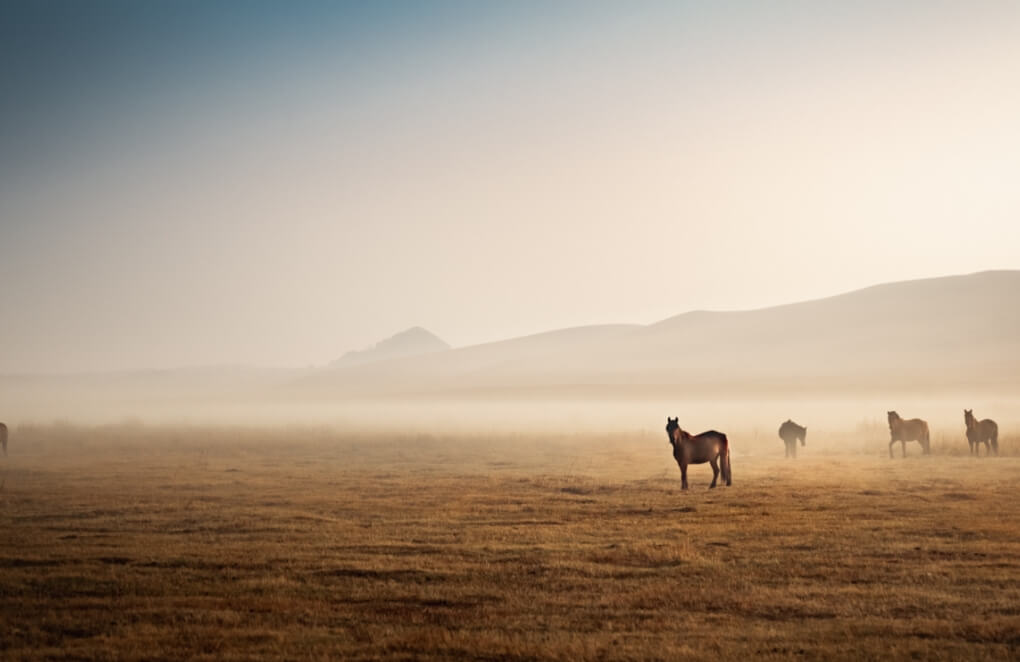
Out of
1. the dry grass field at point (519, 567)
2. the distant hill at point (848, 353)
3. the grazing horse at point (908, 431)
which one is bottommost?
the dry grass field at point (519, 567)

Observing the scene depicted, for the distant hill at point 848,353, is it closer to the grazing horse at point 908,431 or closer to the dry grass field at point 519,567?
the grazing horse at point 908,431

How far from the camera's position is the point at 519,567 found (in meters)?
15.4

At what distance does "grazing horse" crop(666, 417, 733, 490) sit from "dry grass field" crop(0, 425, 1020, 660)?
1252mm

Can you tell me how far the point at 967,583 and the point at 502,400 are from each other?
140340 millimetres

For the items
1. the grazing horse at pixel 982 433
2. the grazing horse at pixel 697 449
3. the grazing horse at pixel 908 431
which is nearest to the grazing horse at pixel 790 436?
the grazing horse at pixel 908 431

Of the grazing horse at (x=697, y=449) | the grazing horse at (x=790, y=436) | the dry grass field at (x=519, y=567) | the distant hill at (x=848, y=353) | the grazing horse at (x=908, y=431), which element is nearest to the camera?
the dry grass field at (x=519, y=567)

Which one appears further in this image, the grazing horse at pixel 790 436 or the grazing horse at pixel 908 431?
the grazing horse at pixel 790 436

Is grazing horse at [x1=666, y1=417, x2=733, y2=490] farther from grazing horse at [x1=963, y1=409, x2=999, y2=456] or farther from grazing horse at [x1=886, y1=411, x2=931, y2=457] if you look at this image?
grazing horse at [x1=963, y1=409, x2=999, y2=456]

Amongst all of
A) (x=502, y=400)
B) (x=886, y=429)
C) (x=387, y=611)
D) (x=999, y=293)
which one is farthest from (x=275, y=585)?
(x=999, y=293)

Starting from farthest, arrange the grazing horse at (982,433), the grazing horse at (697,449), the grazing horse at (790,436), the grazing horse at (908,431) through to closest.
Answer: the grazing horse at (790,436) → the grazing horse at (908,431) → the grazing horse at (982,433) → the grazing horse at (697,449)

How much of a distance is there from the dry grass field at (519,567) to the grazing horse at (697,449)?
49.3 inches

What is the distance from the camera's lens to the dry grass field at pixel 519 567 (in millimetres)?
11102

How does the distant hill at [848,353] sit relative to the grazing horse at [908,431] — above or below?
above

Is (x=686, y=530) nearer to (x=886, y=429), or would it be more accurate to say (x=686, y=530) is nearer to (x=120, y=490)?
(x=120, y=490)
